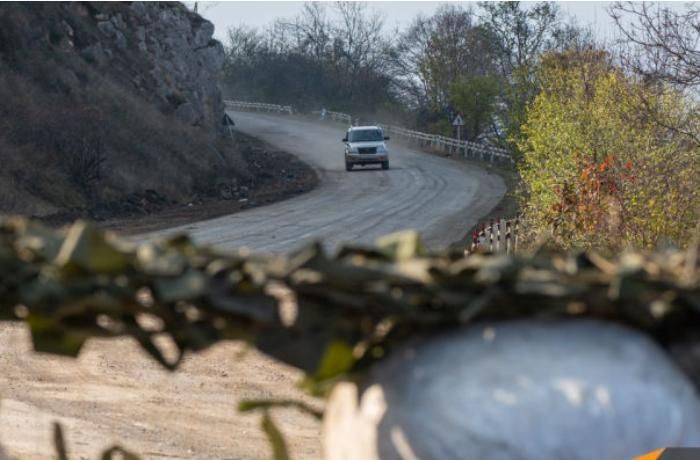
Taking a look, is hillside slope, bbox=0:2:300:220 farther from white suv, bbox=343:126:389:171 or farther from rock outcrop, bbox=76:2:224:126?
white suv, bbox=343:126:389:171

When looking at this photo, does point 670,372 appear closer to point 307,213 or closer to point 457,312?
point 457,312

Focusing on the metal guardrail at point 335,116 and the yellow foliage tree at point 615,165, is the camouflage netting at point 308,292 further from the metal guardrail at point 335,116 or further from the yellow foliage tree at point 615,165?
the metal guardrail at point 335,116

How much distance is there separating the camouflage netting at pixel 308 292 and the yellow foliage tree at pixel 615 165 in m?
11.3

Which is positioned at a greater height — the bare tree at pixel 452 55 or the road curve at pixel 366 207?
the bare tree at pixel 452 55

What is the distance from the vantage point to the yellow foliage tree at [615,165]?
47.3 feet

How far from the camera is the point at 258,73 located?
83.8 metres

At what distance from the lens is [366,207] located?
114 ft

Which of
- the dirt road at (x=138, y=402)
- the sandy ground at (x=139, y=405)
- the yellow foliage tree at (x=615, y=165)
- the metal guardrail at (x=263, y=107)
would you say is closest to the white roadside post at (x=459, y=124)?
the metal guardrail at (x=263, y=107)

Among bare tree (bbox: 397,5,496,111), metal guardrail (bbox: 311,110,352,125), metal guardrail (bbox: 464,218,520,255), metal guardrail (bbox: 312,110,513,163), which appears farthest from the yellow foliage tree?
metal guardrail (bbox: 311,110,352,125)

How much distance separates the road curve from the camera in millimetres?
27547

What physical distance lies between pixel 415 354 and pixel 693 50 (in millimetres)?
14403

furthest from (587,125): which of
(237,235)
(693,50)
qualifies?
(237,235)

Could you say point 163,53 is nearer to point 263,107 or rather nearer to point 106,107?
point 106,107

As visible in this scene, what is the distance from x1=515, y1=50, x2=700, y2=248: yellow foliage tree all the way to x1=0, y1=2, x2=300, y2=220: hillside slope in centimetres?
1460
